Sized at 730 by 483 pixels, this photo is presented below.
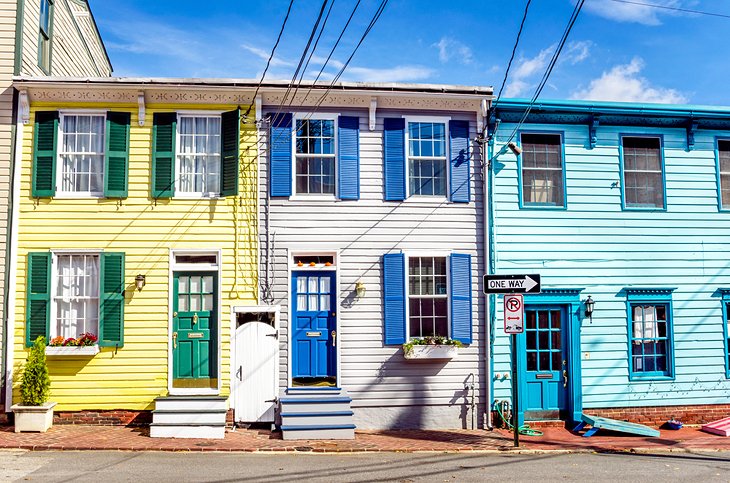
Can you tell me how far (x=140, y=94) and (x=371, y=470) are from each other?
7.97 metres

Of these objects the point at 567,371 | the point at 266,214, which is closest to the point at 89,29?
the point at 266,214

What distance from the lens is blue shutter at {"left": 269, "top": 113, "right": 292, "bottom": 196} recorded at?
13.1m

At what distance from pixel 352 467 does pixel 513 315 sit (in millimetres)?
3556

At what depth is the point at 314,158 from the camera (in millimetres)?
13375

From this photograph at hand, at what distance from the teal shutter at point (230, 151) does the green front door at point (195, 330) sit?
1662 millimetres

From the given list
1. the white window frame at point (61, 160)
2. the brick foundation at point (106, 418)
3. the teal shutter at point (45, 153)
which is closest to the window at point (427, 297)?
the brick foundation at point (106, 418)

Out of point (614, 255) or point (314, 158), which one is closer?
point (314, 158)

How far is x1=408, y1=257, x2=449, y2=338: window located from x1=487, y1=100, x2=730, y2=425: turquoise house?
998 mm

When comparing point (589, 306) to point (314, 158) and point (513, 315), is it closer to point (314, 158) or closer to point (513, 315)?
point (513, 315)

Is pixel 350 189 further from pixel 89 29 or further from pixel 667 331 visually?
pixel 89 29

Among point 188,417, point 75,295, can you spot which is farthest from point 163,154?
point 188,417

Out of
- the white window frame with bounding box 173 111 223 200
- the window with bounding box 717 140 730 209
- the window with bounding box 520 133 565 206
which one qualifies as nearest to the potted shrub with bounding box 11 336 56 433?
the white window frame with bounding box 173 111 223 200

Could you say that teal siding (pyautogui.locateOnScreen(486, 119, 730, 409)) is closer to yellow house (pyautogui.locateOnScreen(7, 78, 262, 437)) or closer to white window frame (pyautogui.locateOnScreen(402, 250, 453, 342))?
white window frame (pyautogui.locateOnScreen(402, 250, 453, 342))

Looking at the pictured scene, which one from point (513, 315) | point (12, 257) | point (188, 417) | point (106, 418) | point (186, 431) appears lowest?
point (186, 431)
